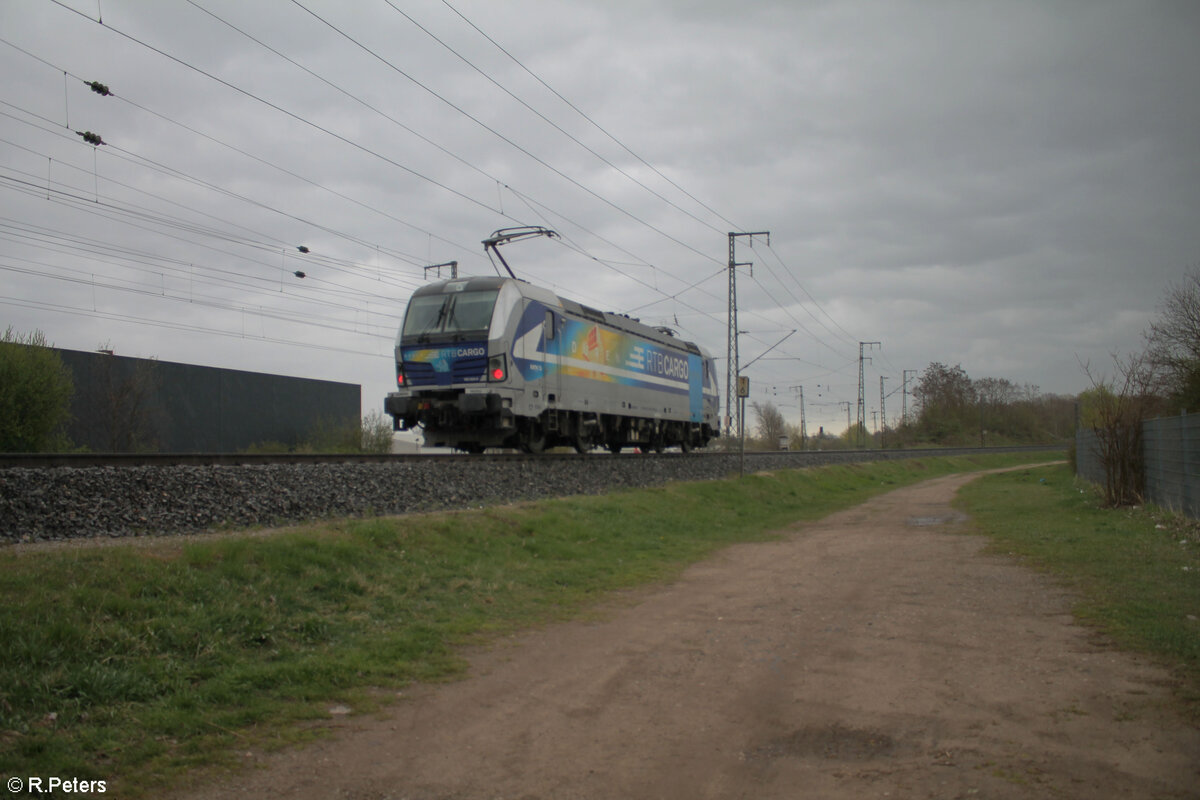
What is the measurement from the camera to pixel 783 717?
4754 millimetres

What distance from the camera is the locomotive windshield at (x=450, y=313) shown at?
52.7 feet

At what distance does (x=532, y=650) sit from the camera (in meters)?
6.42

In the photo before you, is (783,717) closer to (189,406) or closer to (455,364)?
(455,364)

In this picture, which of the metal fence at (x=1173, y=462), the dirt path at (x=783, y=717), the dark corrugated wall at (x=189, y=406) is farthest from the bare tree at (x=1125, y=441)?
the dark corrugated wall at (x=189, y=406)

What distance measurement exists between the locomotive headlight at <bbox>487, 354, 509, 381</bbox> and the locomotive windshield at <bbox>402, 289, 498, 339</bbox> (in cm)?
63

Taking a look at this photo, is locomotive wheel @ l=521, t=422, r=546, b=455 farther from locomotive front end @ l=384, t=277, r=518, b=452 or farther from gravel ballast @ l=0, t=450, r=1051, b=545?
gravel ballast @ l=0, t=450, r=1051, b=545

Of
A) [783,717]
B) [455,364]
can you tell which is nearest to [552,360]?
[455,364]

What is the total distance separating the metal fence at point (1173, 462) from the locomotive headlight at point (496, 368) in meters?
11.5

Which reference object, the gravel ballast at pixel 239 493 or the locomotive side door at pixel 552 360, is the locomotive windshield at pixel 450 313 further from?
the gravel ballast at pixel 239 493

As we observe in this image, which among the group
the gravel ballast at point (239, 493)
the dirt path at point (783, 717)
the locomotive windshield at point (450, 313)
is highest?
the locomotive windshield at point (450, 313)

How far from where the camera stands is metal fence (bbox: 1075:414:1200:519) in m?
12.2

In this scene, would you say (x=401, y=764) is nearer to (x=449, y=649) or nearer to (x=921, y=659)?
(x=449, y=649)

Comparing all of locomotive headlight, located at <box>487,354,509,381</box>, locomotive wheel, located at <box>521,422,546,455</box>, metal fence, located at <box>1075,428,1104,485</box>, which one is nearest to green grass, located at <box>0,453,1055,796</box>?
locomotive headlight, located at <box>487,354,509,381</box>

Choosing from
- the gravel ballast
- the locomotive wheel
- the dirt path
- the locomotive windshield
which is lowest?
the dirt path
